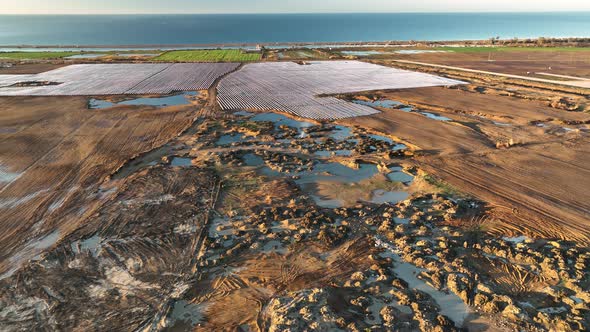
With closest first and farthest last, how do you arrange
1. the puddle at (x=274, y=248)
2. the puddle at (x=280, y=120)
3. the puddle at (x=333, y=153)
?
the puddle at (x=274, y=248), the puddle at (x=333, y=153), the puddle at (x=280, y=120)

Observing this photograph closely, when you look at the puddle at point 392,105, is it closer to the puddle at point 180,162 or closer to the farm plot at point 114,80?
the puddle at point 180,162

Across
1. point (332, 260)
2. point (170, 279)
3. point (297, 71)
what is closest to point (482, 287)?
point (332, 260)

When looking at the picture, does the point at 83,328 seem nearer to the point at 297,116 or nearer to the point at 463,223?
the point at 463,223

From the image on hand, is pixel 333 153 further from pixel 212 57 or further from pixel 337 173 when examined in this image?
pixel 212 57

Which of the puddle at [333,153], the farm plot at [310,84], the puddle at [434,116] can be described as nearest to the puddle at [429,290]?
the puddle at [333,153]

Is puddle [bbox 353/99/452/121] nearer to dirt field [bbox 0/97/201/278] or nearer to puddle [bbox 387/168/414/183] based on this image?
puddle [bbox 387/168/414/183]

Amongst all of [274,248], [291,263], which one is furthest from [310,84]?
[291,263]

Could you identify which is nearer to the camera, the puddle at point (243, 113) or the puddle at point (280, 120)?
the puddle at point (280, 120)
